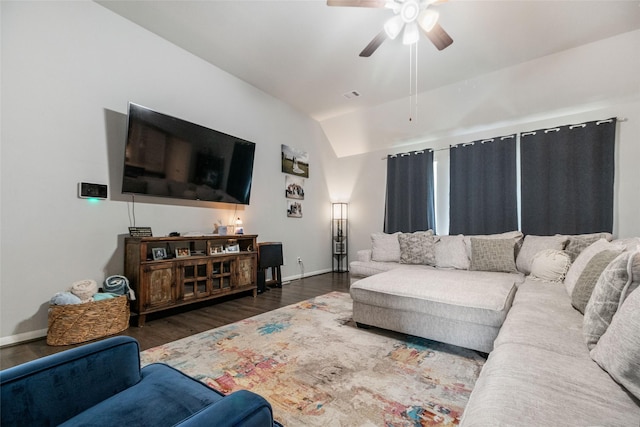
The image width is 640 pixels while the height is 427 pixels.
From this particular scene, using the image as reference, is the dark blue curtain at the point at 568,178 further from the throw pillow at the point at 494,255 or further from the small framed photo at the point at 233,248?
the small framed photo at the point at 233,248

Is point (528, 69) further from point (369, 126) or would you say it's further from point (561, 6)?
point (369, 126)

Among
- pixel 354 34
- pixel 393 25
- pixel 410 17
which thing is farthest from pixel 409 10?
pixel 354 34

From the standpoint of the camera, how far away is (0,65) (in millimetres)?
2164

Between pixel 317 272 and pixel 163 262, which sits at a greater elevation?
pixel 163 262

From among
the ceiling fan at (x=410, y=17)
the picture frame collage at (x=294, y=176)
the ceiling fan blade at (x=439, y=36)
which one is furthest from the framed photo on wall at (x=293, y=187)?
the ceiling fan blade at (x=439, y=36)

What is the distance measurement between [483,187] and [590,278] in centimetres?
285

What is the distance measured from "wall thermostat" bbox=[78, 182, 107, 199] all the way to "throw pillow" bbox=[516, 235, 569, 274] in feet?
14.8

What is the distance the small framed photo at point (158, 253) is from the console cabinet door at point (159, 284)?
0.34 ft

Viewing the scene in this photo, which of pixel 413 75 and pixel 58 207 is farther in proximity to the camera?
pixel 413 75

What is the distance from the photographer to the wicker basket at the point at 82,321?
84.1 inches

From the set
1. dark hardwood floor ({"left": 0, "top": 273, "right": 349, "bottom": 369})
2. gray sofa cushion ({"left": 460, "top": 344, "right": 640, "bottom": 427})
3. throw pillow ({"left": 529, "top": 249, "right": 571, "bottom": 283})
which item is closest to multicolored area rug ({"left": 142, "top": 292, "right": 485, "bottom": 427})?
dark hardwood floor ({"left": 0, "top": 273, "right": 349, "bottom": 369})

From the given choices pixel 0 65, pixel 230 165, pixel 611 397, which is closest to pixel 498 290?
pixel 611 397

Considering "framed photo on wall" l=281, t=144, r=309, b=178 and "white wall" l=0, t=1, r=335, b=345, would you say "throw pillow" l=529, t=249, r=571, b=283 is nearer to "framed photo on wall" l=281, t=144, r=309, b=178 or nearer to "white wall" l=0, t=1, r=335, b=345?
"framed photo on wall" l=281, t=144, r=309, b=178

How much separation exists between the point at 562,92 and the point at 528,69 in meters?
0.54
